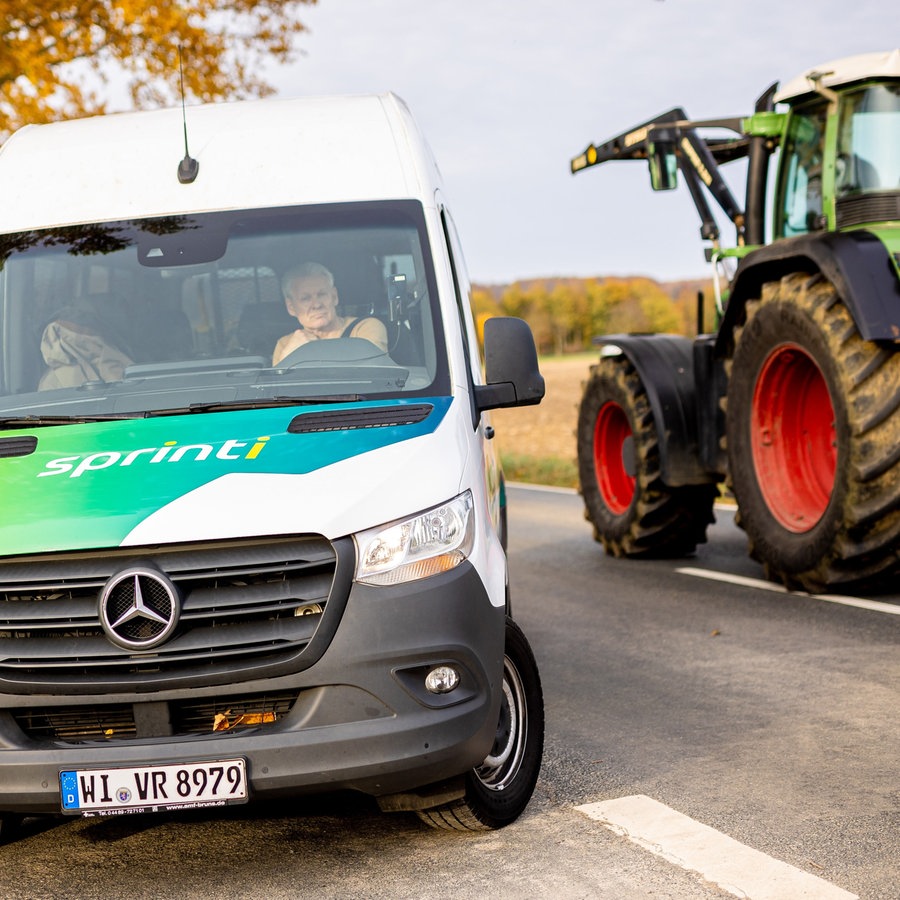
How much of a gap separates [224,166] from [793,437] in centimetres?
471

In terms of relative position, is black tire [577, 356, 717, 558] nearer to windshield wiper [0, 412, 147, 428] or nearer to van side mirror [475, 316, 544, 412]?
van side mirror [475, 316, 544, 412]

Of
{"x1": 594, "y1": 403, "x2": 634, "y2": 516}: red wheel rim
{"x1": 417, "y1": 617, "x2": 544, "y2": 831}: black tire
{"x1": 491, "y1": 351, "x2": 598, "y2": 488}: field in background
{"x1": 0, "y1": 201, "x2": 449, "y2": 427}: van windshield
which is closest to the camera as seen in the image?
{"x1": 417, "y1": 617, "x2": 544, "y2": 831}: black tire

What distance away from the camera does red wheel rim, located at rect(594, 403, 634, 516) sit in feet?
37.4

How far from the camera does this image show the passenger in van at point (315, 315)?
5043 millimetres

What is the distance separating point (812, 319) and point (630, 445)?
9.41ft

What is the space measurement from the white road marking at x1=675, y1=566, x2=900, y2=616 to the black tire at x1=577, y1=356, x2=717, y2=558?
1.52 ft

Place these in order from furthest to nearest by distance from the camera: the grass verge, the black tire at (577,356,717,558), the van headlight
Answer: the grass verge < the black tire at (577,356,717,558) < the van headlight

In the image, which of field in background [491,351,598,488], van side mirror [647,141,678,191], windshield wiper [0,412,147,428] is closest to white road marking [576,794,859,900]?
windshield wiper [0,412,147,428]

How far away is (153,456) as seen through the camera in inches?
168

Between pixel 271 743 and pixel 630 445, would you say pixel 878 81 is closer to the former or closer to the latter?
pixel 630 445

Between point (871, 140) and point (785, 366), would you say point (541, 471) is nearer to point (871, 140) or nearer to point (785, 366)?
point (785, 366)

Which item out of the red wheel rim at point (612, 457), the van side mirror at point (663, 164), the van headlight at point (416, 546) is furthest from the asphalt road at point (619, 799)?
the van side mirror at point (663, 164)

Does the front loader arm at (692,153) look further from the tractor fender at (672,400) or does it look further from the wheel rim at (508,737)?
the wheel rim at (508,737)

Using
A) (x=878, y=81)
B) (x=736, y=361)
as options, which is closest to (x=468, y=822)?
(x=736, y=361)
